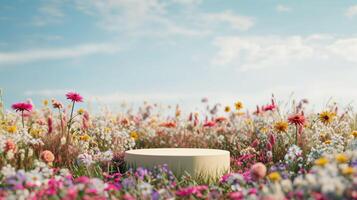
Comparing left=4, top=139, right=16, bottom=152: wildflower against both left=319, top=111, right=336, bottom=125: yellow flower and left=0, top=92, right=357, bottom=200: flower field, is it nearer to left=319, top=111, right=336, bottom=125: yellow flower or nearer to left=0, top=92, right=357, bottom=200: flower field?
left=0, top=92, right=357, bottom=200: flower field

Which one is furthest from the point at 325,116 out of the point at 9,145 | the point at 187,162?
the point at 9,145

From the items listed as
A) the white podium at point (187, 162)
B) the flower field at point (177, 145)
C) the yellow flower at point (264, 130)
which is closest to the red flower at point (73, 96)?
the flower field at point (177, 145)

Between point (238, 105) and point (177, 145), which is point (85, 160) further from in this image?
point (238, 105)

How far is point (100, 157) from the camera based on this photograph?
7.02 metres

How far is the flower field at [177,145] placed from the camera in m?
3.90

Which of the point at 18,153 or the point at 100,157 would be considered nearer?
the point at 18,153

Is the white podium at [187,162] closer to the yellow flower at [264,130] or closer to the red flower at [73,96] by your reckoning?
the red flower at [73,96]

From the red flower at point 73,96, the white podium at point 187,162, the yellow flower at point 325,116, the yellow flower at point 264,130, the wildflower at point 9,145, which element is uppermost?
the red flower at point 73,96

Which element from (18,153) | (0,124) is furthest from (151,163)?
(0,124)

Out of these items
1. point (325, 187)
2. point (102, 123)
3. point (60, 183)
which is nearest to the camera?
point (325, 187)

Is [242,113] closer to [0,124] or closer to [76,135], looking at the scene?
[76,135]

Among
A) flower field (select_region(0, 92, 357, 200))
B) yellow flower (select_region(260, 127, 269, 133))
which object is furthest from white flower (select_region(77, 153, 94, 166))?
yellow flower (select_region(260, 127, 269, 133))

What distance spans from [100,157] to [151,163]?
3.15 feet

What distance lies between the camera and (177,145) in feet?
31.1
